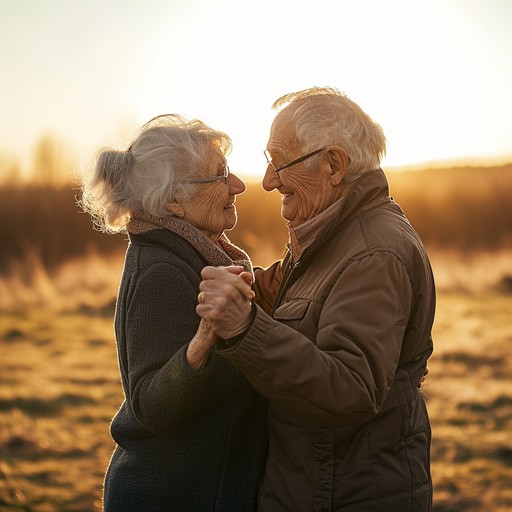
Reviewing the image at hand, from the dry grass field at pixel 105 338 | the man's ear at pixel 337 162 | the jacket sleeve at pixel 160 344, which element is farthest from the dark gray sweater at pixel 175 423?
the dry grass field at pixel 105 338

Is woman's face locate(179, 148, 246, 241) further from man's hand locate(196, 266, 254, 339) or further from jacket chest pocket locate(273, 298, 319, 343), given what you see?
man's hand locate(196, 266, 254, 339)

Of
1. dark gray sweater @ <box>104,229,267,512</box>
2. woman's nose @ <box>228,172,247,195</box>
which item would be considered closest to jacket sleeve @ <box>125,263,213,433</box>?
dark gray sweater @ <box>104,229,267,512</box>

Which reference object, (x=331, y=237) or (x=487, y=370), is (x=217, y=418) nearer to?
(x=331, y=237)

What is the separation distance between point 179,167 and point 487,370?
6.41 meters

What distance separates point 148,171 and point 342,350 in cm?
97

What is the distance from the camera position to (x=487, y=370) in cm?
865

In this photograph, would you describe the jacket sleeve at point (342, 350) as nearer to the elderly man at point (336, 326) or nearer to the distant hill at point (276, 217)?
the elderly man at point (336, 326)

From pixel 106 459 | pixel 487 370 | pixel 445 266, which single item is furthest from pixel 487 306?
pixel 106 459

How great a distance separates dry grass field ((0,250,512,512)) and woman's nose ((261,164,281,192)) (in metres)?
3.18

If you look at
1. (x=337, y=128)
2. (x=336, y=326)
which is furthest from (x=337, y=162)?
(x=336, y=326)

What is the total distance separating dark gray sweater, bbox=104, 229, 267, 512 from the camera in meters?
2.68

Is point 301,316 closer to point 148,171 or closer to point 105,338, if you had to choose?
point 148,171

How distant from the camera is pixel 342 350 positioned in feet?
7.62

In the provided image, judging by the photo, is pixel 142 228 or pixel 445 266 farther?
pixel 445 266
